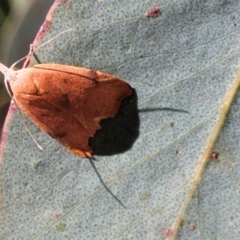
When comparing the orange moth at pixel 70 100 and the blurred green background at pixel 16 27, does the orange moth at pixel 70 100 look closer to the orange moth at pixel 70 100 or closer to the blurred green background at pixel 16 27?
the orange moth at pixel 70 100

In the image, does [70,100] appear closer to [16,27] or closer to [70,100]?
[70,100]

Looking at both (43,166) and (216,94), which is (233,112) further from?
(43,166)

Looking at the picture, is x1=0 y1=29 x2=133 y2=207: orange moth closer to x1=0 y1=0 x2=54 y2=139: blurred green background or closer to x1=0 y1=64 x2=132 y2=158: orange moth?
x1=0 y1=64 x2=132 y2=158: orange moth

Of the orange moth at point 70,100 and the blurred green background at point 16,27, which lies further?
the blurred green background at point 16,27

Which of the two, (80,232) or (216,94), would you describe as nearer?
(216,94)

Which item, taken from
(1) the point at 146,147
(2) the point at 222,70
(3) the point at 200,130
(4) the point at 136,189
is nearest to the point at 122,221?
(4) the point at 136,189

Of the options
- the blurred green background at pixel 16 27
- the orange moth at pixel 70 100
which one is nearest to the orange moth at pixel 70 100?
the orange moth at pixel 70 100

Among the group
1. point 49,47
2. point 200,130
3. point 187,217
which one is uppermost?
point 49,47

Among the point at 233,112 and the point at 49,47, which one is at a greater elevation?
the point at 49,47

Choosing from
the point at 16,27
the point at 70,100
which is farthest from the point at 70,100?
the point at 16,27

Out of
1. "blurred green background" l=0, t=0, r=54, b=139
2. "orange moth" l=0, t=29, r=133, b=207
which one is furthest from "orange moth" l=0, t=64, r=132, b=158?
"blurred green background" l=0, t=0, r=54, b=139
